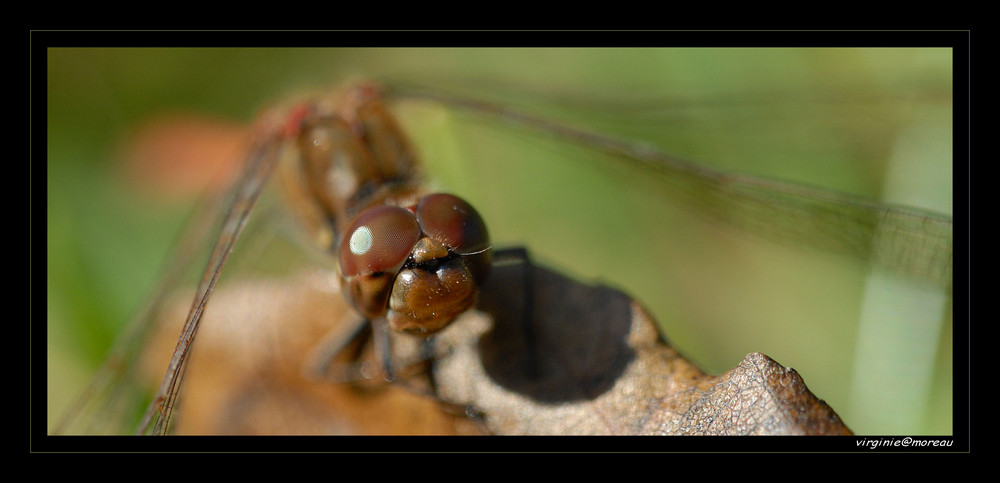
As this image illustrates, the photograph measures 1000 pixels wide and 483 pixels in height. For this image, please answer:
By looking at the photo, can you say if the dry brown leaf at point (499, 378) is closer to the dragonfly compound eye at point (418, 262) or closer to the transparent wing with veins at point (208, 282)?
the dragonfly compound eye at point (418, 262)

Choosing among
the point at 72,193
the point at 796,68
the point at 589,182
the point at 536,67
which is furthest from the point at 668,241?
the point at 72,193

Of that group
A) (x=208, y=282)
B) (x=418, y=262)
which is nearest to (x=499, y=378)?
(x=418, y=262)

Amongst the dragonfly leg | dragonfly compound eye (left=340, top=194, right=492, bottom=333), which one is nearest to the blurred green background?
the dragonfly leg

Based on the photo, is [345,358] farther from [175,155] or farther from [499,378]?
[175,155]

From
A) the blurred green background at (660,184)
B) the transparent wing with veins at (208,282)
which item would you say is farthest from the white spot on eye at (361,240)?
the blurred green background at (660,184)

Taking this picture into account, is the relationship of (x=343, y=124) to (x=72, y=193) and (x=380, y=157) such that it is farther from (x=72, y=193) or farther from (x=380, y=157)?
(x=72, y=193)

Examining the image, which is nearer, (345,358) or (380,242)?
(380,242)

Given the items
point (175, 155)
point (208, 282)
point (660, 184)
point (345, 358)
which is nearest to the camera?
point (208, 282)
